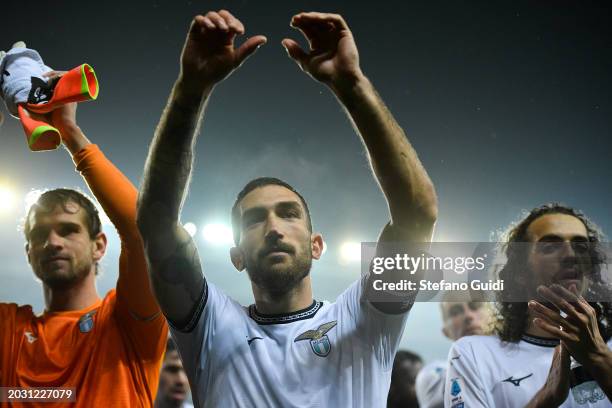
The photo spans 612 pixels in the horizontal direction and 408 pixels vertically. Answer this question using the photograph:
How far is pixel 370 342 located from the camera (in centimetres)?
148

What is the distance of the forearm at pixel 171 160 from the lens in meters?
1.32

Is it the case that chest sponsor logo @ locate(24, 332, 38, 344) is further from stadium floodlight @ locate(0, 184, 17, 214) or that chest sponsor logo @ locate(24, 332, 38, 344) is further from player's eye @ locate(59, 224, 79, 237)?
stadium floodlight @ locate(0, 184, 17, 214)

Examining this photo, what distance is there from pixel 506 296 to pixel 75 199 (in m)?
1.77

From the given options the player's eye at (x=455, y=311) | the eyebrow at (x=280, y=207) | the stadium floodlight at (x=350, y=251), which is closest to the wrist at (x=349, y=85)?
the eyebrow at (x=280, y=207)

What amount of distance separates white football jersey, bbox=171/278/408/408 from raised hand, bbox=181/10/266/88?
0.62 metres

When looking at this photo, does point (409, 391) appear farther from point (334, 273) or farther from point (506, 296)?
point (334, 273)

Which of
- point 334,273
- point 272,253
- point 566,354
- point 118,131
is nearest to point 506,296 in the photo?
A: point 566,354

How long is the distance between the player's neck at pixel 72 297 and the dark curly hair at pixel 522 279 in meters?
1.56

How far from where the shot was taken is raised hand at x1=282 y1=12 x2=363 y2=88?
126 cm

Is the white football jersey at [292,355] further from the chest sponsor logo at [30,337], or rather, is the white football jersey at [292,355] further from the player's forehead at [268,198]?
the chest sponsor logo at [30,337]

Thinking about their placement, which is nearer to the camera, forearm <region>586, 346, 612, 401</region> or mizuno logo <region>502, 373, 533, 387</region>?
forearm <region>586, 346, 612, 401</region>

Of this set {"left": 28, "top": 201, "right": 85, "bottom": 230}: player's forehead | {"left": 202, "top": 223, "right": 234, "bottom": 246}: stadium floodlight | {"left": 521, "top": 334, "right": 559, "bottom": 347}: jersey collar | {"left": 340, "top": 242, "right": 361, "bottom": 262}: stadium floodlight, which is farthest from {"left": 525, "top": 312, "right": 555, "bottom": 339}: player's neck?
{"left": 340, "top": 242, "right": 361, "bottom": 262}: stadium floodlight

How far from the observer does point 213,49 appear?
125 cm

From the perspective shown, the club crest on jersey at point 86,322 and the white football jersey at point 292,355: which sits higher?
the club crest on jersey at point 86,322
